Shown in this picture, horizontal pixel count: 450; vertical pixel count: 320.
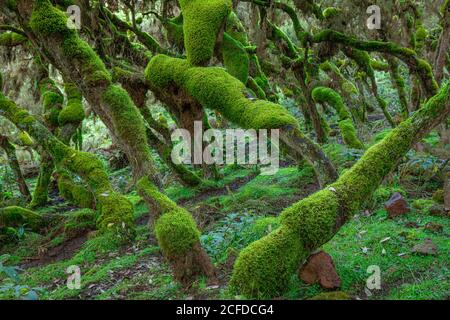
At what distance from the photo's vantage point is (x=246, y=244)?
239 inches

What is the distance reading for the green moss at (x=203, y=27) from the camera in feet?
22.2

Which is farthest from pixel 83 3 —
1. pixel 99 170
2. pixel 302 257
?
pixel 302 257

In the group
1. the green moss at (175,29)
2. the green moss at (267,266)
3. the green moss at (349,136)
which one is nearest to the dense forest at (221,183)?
the green moss at (267,266)

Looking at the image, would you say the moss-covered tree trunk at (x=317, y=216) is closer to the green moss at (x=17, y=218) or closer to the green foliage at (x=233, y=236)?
the green foliage at (x=233, y=236)

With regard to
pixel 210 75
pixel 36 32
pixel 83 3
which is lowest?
pixel 210 75

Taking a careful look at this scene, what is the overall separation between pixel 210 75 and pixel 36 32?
96.2 inches

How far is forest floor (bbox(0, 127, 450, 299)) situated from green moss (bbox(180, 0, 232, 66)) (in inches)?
102

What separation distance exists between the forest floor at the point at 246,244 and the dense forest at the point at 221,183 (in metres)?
0.03

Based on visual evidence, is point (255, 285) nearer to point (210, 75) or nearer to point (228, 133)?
point (210, 75)

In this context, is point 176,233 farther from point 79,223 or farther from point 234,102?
point 79,223

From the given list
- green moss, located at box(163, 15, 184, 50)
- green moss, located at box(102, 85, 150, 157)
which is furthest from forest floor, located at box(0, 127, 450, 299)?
green moss, located at box(163, 15, 184, 50)

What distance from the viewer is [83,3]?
29.0ft

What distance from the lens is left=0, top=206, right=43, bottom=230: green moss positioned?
8.68 m

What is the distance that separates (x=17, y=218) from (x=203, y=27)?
5.37 metres
